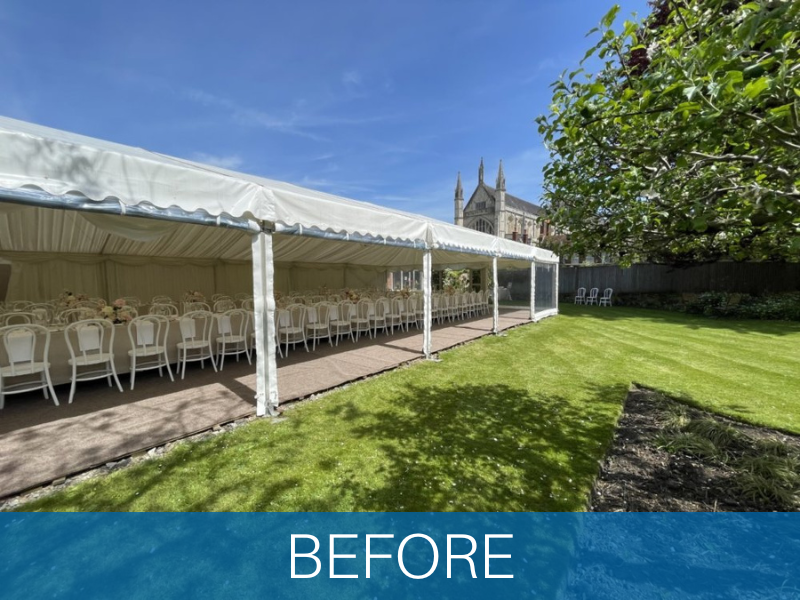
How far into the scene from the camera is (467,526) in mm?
2152

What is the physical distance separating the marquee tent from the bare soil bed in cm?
340

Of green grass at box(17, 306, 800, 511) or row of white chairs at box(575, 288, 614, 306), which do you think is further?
row of white chairs at box(575, 288, 614, 306)

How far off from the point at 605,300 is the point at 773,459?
53.7ft

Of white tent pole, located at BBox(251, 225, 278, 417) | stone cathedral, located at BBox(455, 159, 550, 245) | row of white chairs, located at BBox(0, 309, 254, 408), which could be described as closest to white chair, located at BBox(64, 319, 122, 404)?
row of white chairs, located at BBox(0, 309, 254, 408)

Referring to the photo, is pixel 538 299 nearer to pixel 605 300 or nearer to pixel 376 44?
pixel 605 300

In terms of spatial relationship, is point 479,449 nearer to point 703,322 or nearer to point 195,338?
point 195,338

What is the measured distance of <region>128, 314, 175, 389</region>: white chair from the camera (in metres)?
4.47

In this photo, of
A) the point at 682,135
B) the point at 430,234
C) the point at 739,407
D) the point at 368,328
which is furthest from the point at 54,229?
the point at 739,407

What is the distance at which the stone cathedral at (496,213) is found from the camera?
44850mm

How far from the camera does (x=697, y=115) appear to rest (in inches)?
76.7

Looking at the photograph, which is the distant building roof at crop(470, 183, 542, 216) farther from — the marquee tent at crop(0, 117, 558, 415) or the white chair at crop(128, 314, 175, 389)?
the white chair at crop(128, 314, 175, 389)

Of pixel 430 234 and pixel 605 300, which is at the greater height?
pixel 430 234

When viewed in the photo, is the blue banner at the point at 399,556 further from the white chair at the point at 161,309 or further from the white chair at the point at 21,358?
the white chair at the point at 161,309

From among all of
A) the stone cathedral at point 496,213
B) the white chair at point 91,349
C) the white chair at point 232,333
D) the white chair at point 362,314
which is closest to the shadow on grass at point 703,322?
the white chair at point 362,314
